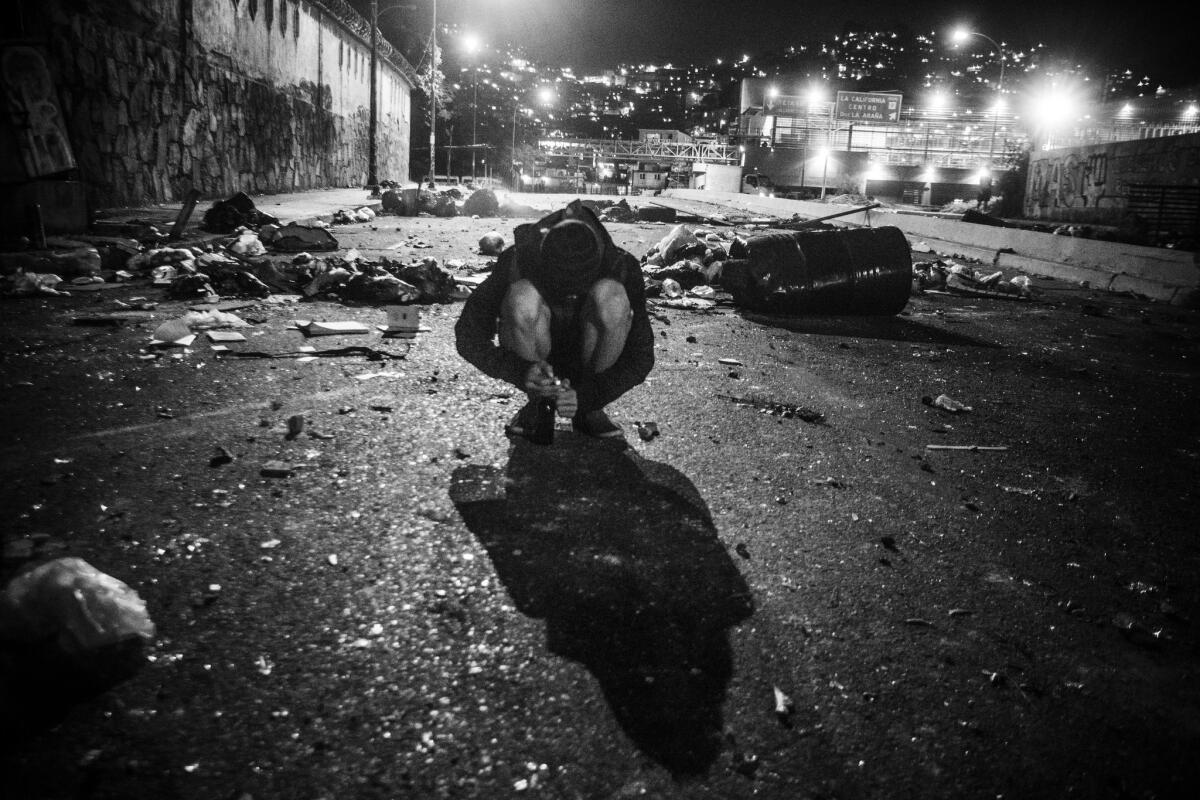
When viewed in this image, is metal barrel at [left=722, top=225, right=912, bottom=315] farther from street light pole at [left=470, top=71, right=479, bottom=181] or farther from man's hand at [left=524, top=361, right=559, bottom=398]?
street light pole at [left=470, top=71, right=479, bottom=181]

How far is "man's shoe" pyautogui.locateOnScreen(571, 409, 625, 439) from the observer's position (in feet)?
10.5

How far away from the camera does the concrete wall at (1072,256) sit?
8.48 metres

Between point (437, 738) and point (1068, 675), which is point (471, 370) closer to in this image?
point (437, 738)

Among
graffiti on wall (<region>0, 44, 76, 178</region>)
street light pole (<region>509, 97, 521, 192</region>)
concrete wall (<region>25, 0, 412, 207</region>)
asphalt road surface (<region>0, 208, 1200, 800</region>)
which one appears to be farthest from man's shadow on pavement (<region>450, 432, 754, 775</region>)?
street light pole (<region>509, 97, 521, 192</region>)

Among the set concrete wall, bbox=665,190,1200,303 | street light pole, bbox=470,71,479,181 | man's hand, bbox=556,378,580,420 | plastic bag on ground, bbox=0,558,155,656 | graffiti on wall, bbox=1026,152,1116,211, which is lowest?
plastic bag on ground, bbox=0,558,155,656

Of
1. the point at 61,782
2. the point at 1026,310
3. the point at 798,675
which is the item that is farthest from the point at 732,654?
the point at 1026,310

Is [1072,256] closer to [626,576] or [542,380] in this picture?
[542,380]

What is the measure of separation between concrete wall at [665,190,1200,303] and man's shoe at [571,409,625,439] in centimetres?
844

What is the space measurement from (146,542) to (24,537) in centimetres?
35

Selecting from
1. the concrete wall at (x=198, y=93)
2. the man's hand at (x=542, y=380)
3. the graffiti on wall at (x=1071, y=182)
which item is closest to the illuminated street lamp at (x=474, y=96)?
the concrete wall at (x=198, y=93)

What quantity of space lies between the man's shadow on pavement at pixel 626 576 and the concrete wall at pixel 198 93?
1037cm

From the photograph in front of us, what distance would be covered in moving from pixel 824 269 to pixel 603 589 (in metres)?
4.89

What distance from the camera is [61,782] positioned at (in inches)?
49.9

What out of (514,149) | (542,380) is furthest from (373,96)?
(514,149)
